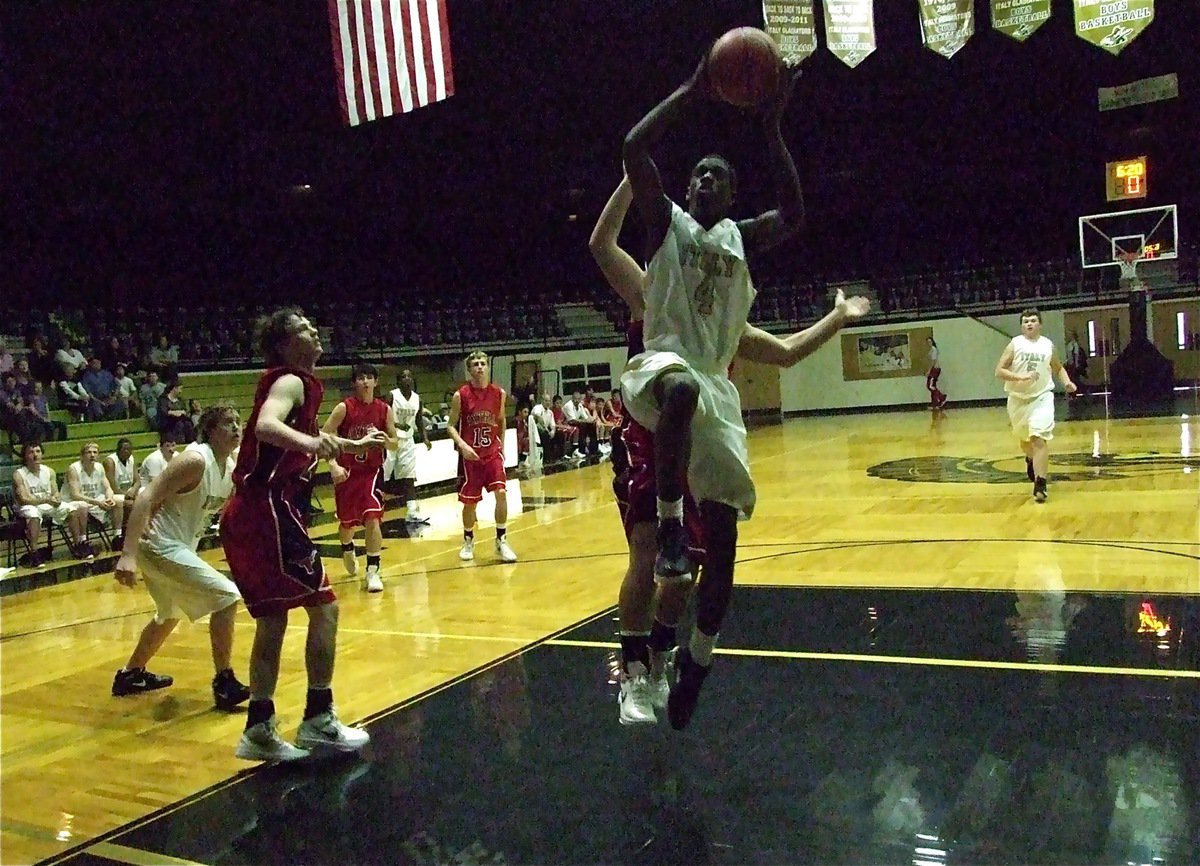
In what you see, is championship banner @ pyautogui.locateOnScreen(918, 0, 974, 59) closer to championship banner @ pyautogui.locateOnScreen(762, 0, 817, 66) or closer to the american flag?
championship banner @ pyautogui.locateOnScreen(762, 0, 817, 66)

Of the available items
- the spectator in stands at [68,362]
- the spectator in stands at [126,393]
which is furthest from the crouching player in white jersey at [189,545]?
the spectator in stands at [68,362]

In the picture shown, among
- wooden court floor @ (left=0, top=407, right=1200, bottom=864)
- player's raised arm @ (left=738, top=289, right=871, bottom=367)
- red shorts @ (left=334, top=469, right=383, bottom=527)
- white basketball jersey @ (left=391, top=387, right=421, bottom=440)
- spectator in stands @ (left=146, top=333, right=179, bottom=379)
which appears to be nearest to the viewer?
player's raised arm @ (left=738, top=289, right=871, bottom=367)

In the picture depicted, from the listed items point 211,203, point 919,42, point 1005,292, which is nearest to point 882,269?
point 1005,292

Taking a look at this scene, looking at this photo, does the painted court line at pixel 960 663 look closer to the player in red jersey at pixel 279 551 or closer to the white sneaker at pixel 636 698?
the white sneaker at pixel 636 698

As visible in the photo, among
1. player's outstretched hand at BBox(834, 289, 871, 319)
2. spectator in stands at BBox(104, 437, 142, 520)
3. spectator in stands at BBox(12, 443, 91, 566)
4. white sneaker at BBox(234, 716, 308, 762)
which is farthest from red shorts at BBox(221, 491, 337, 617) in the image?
spectator in stands at BBox(104, 437, 142, 520)

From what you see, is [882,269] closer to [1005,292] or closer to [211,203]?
[1005,292]

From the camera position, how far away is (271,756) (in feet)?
11.6

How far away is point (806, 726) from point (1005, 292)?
23587mm

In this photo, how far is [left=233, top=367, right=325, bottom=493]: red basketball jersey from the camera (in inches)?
139

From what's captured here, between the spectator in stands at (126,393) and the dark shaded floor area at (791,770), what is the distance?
34.1ft

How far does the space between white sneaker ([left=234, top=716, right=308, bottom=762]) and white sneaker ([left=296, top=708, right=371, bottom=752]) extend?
1.8 inches

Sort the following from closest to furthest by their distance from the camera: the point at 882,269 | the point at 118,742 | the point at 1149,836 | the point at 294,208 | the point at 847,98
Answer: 1. the point at 1149,836
2. the point at 118,742
3. the point at 294,208
4. the point at 847,98
5. the point at 882,269

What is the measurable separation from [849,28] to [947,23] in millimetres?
1101

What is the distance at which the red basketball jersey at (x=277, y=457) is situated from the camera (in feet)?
11.6
